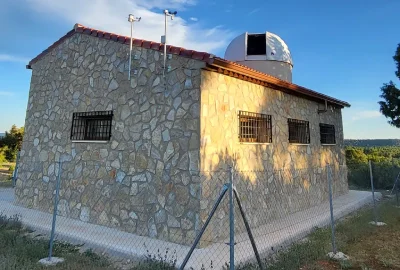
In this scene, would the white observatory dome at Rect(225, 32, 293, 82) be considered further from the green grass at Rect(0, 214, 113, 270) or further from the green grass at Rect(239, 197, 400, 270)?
the green grass at Rect(0, 214, 113, 270)

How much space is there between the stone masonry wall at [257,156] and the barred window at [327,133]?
45 cm

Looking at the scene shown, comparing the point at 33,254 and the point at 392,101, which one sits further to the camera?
the point at 392,101

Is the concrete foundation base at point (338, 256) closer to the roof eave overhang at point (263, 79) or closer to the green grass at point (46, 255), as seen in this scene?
the green grass at point (46, 255)

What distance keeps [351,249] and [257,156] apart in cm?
280

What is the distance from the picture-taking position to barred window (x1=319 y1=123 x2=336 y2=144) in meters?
10.5

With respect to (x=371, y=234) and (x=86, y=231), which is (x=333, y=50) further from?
(x=86, y=231)

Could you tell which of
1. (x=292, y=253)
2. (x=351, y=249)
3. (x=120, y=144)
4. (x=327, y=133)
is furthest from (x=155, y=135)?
(x=327, y=133)

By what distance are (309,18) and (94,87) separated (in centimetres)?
693

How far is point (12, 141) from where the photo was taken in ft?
86.0

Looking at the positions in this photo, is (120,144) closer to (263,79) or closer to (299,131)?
(263,79)

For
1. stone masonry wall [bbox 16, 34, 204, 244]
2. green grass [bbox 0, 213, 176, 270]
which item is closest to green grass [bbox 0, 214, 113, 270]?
green grass [bbox 0, 213, 176, 270]

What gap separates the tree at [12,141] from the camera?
2620 cm

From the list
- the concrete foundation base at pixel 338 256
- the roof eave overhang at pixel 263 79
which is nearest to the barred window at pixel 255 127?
the roof eave overhang at pixel 263 79

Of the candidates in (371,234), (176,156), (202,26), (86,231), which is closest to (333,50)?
(202,26)
